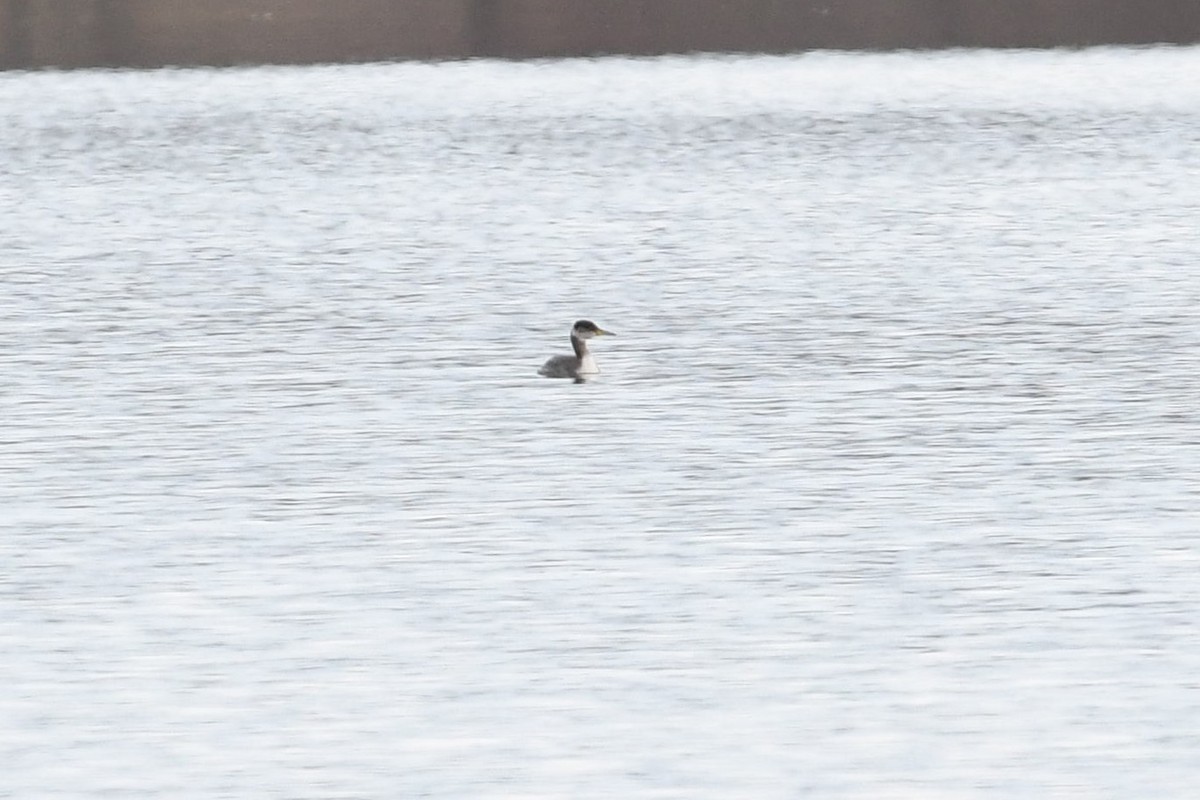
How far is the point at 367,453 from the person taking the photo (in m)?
9.27

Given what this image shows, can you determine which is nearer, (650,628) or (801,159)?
(650,628)

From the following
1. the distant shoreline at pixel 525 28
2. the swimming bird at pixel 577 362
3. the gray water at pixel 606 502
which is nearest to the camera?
the gray water at pixel 606 502

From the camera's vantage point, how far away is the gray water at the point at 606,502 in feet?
18.6

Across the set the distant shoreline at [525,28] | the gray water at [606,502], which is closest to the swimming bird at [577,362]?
the gray water at [606,502]

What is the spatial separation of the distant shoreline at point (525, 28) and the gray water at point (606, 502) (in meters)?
39.6

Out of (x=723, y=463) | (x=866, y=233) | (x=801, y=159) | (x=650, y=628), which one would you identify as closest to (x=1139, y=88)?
(x=801, y=159)

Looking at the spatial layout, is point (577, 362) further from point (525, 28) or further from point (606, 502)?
point (525, 28)

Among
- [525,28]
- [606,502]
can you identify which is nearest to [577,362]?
[606,502]

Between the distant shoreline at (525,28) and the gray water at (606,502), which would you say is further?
the distant shoreline at (525,28)

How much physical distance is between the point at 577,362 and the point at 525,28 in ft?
180

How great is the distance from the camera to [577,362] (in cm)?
1088

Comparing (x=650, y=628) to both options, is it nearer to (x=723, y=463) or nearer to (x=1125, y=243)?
(x=723, y=463)

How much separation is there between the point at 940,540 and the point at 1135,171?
51.5ft

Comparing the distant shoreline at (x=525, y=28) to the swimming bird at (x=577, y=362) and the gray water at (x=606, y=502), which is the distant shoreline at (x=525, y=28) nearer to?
the gray water at (x=606, y=502)
